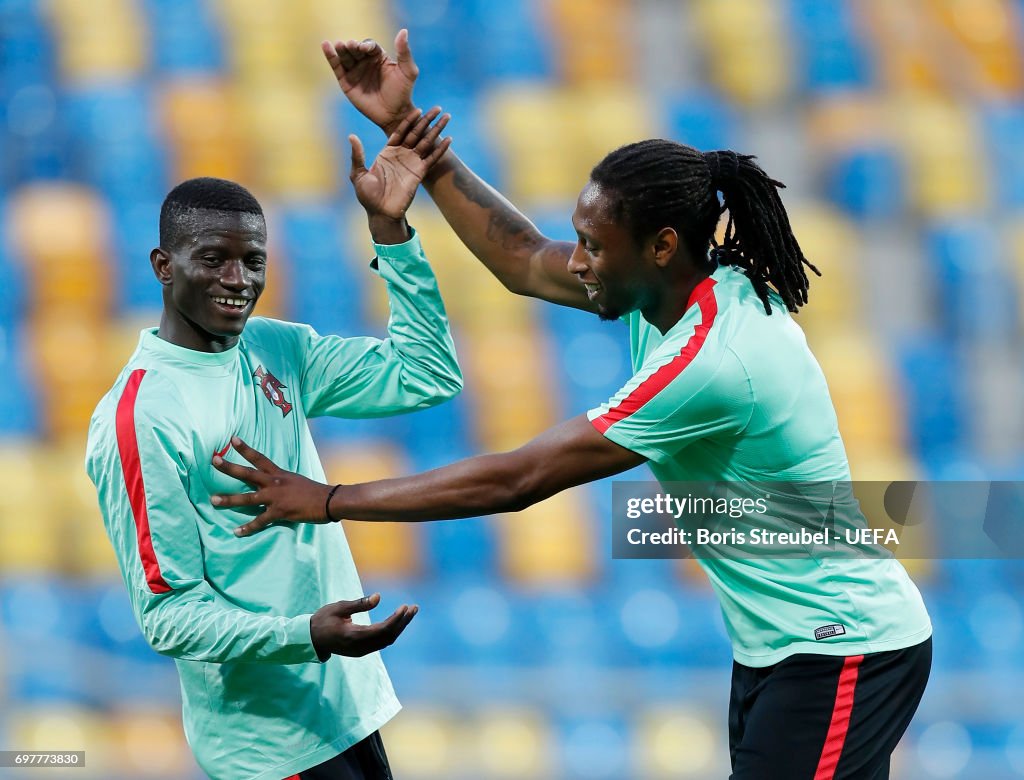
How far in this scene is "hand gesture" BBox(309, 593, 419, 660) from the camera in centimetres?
245

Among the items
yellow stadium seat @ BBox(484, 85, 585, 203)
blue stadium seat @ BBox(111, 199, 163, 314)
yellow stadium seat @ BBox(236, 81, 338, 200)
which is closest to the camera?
blue stadium seat @ BBox(111, 199, 163, 314)

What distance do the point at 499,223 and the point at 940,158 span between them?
5.57 metres

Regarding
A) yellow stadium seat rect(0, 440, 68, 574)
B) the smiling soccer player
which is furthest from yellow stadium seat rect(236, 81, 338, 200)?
the smiling soccer player

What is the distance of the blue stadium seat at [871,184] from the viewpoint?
8.11m

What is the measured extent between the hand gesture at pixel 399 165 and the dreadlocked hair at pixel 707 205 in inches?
17.1

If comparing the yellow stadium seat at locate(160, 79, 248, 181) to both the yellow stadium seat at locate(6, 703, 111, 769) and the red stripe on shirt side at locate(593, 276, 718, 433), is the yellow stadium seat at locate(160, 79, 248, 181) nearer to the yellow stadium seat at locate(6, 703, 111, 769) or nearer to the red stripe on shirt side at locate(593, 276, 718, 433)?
the yellow stadium seat at locate(6, 703, 111, 769)

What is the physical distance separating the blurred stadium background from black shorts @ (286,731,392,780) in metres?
2.48

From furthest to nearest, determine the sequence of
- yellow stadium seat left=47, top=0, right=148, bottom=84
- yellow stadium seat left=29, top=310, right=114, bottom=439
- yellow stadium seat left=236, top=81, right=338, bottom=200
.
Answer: yellow stadium seat left=47, top=0, right=148, bottom=84
yellow stadium seat left=236, top=81, right=338, bottom=200
yellow stadium seat left=29, top=310, right=114, bottom=439

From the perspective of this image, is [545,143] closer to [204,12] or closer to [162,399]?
[204,12]

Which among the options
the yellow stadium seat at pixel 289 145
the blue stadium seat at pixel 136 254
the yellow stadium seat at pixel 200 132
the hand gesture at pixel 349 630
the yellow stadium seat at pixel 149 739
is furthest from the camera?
the yellow stadium seat at pixel 289 145

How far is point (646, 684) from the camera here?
17.8 feet

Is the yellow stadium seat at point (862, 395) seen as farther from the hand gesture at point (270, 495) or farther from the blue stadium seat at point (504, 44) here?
the hand gesture at point (270, 495)

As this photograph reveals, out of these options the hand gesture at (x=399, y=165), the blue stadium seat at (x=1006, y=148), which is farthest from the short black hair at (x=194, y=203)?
the blue stadium seat at (x=1006, y=148)

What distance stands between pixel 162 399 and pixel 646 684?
327 centimetres
